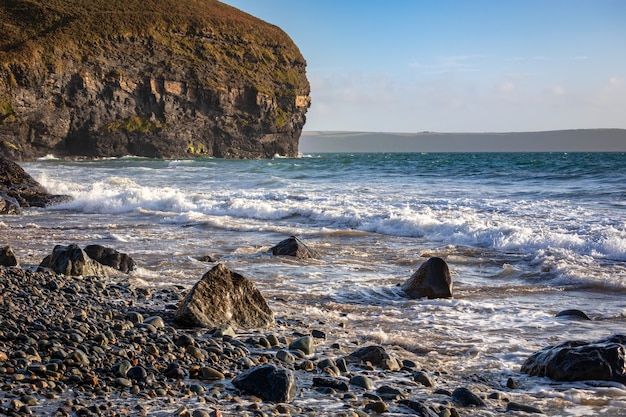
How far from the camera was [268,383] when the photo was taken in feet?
13.8

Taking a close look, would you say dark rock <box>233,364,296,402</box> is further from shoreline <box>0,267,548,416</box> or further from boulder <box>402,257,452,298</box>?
boulder <box>402,257,452,298</box>

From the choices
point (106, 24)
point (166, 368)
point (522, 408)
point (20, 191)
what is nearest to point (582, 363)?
point (522, 408)

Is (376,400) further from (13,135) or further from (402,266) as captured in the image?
(13,135)

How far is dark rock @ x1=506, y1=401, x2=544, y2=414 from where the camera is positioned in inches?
163

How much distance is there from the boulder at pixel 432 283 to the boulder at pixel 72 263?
12.5 feet

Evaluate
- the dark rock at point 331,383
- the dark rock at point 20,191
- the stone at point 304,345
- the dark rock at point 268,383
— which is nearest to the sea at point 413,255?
the stone at point 304,345

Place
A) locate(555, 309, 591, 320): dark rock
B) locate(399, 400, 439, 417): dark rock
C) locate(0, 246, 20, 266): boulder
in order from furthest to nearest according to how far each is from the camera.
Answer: locate(0, 246, 20, 266): boulder
locate(555, 309, 591, 320): dark rock
locate(399, 400, 439, 417): dark rock

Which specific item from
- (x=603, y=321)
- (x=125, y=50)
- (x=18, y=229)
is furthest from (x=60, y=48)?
(x=603, y=321)

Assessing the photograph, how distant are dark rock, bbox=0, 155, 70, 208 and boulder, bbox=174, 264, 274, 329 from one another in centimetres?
1235

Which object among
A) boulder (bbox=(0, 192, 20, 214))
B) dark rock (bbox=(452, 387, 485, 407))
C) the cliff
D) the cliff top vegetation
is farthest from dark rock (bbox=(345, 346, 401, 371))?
the cliff top vegetation

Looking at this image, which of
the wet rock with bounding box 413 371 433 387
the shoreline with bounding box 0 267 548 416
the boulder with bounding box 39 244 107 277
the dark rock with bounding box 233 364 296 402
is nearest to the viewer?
the shoreline with bounding box 0 267 548 416

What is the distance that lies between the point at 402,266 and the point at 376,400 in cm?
587

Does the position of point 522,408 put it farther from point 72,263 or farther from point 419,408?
point 72,263

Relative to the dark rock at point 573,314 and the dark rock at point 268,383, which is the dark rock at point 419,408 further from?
the dark rock at point 573,314
